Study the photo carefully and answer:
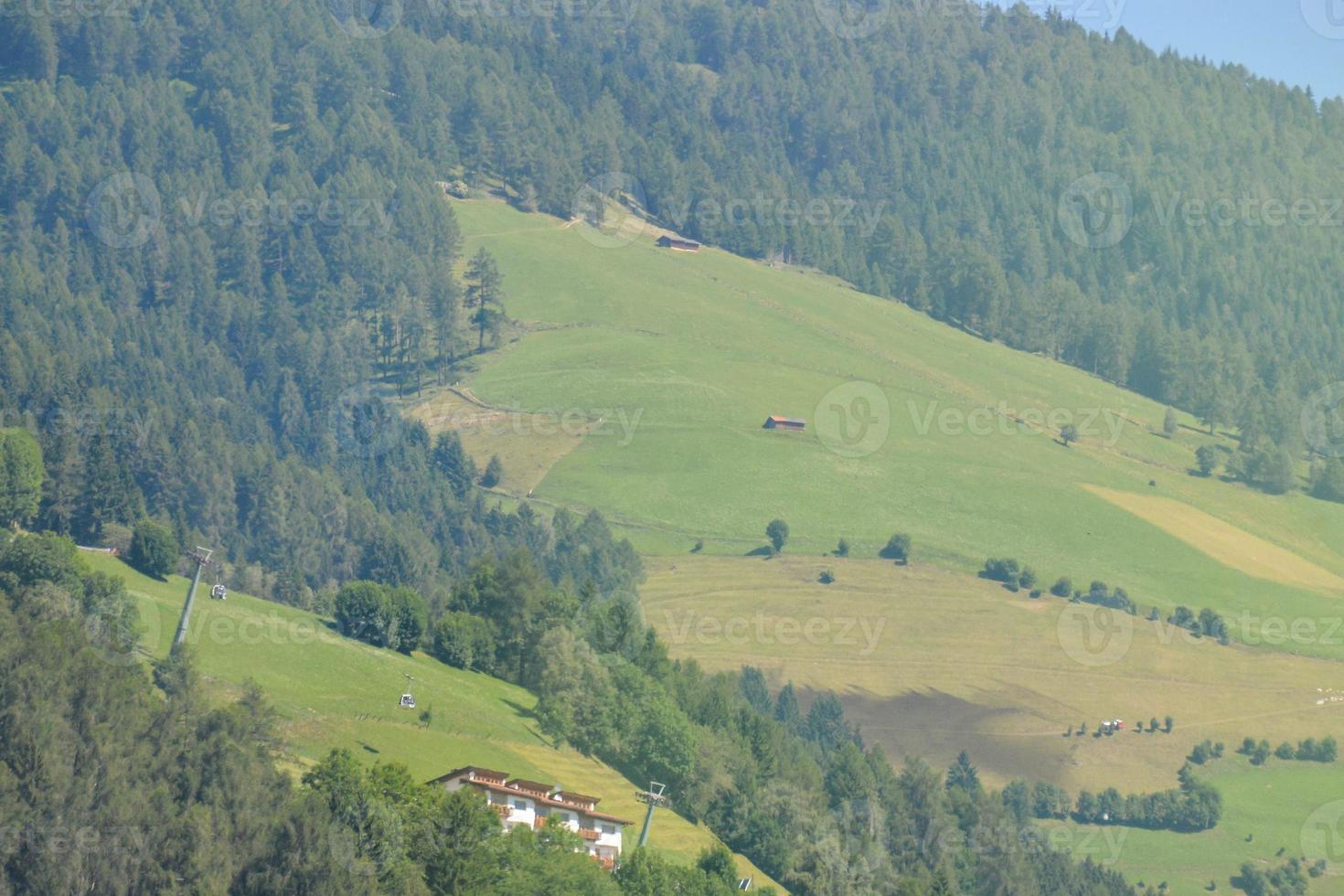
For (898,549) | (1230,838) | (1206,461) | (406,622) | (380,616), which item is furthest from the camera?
(1206,461)

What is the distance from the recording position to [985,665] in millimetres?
139125

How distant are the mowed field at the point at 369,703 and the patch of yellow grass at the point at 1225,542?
305 feet

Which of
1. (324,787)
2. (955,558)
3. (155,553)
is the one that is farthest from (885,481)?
(324,787)

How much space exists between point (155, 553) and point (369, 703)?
19.5 meters

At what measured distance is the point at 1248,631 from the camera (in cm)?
15312

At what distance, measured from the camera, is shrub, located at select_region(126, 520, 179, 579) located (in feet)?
310

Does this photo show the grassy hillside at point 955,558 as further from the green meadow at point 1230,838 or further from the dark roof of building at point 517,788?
the dark roof of building at point 517,788

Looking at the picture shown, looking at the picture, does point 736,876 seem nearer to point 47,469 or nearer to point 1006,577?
point 47,469

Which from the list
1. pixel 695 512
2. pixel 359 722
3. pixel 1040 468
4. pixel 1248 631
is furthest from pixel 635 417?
pixel 359 722

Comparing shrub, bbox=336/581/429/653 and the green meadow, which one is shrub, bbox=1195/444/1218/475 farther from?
shrub, bbox=336/581/429/653

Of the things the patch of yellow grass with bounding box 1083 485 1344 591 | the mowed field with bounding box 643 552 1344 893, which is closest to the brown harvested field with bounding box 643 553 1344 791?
the mowed field with bounding box 643 552 1344 893

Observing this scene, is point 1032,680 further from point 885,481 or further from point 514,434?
point 514,434

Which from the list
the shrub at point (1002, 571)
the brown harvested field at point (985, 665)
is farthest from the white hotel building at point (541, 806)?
the shrub at point (1002, 571)

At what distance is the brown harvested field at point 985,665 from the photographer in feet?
429
